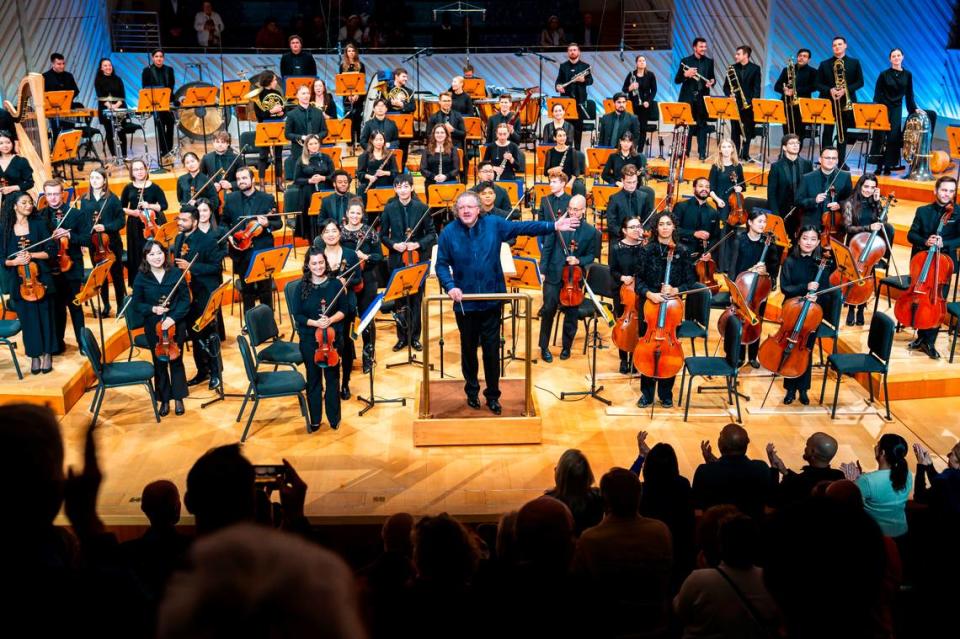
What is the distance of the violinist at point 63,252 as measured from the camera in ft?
26.3

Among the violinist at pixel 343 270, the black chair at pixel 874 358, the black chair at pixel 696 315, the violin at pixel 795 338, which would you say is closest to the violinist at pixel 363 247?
the violinist at pixel 343 270

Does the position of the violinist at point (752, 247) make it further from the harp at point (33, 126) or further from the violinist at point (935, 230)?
the harp at point (33, 126)

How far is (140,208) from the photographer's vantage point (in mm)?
8969

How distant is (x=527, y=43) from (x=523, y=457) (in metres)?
10.9

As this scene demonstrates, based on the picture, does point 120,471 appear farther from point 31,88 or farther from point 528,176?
point 528,176

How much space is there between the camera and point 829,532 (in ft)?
6.71

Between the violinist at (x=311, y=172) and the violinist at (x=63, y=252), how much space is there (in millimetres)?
2415

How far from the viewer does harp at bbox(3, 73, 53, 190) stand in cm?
1086

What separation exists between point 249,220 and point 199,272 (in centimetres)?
95

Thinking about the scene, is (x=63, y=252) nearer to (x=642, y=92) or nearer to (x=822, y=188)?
(x=822, y=188)

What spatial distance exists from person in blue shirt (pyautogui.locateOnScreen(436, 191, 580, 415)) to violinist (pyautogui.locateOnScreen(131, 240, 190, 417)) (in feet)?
7.10

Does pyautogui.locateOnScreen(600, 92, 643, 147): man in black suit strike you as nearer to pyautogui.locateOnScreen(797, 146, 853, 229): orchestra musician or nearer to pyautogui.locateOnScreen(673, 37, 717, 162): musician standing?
pyautogui.locateOnScreen(673, 37, 717, 162): musician standing

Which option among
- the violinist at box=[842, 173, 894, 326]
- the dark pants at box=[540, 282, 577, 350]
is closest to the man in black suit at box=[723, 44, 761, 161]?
the violinist at box=[842, 173, 894, 326]

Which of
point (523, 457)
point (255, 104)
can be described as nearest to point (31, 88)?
point (255, 104)
